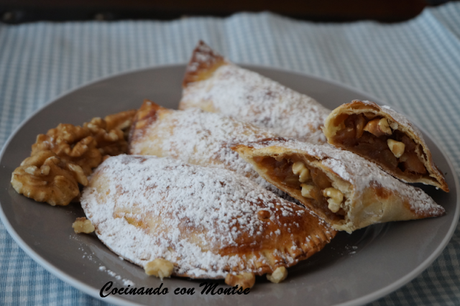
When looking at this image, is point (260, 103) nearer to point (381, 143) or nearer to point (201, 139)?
point (201, 139)

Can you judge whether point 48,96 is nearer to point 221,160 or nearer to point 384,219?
point 221,160

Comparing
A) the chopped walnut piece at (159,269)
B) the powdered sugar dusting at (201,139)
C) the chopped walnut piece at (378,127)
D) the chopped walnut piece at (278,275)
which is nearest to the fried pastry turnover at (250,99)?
the powdered sugar dusting at (201,139)

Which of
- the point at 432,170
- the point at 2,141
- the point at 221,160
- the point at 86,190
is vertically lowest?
the point at 2,141

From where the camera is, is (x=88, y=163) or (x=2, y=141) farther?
(x=2, y=141)

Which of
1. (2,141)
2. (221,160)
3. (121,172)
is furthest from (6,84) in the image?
(221,160)

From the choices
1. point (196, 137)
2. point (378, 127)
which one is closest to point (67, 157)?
point (196, 137)

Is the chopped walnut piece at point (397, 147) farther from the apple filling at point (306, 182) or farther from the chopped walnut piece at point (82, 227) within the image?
the chopped walnut piece at point (82, 227)
